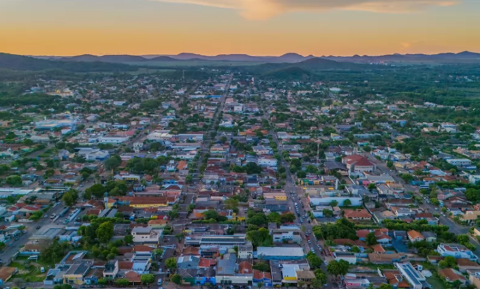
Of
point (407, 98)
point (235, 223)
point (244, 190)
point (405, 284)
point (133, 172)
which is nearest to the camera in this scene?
point (405, 284)

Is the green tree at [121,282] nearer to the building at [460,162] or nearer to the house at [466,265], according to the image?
the house at [466,265]

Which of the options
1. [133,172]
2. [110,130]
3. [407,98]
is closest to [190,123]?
[110,130]

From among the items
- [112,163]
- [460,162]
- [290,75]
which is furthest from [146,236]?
[290,75]

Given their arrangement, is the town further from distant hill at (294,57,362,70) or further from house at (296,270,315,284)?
distant hill at (294,57,362,70)

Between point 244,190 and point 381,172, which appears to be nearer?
point 244,190

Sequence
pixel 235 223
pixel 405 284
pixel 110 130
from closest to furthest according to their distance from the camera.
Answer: pixel 405 284, pixel 235 223, pixel 110 130

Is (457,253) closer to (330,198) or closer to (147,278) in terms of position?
(330,198)

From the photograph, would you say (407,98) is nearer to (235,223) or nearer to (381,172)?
(381,172)
